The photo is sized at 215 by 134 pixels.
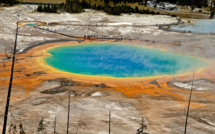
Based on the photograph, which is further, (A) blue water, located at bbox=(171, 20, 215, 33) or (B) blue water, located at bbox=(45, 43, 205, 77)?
(A) blue water, located at bbox=(171, 20, 215, 33)

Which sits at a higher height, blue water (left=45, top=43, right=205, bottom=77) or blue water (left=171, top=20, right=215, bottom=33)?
blue water (left=171, top=20, right=215, bottom=33)

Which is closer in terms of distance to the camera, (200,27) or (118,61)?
(118,61)

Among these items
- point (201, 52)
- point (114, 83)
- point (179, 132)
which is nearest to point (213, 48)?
point (201, 52)

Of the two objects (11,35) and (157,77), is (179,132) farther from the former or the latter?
(11,35)

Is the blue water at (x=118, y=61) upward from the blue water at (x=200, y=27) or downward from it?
downward

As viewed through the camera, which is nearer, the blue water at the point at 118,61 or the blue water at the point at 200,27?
the blue water at the point at 118,61
